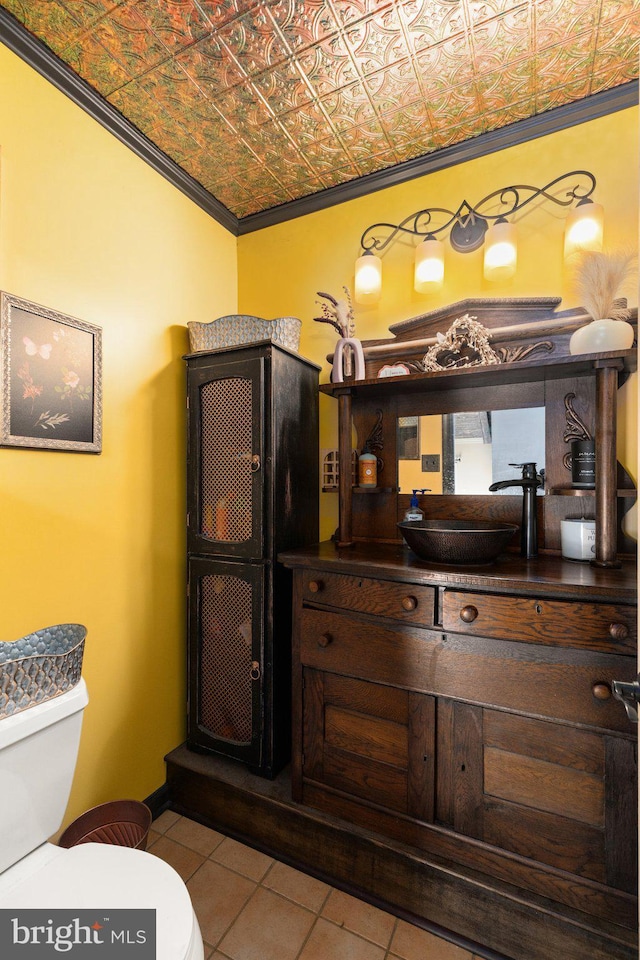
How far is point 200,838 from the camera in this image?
1696 mm

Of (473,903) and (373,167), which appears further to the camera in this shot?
(373,167)

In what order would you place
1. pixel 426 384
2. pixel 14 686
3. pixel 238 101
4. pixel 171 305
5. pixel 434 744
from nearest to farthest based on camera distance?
pixel 14 686 < pixel 434 744 < pixel 238 101 < pixel 426 384 < pixel 171 305

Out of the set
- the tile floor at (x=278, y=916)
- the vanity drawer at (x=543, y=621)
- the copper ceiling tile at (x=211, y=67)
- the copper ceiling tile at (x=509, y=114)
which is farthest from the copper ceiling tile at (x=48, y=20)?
the tile floor at (x=278, y=916)

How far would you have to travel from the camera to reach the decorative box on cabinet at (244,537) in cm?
173

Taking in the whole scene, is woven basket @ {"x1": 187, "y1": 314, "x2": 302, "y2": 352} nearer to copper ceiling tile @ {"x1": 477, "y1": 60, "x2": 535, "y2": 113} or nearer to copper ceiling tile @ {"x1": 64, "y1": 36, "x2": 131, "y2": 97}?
copper ceiling tile @ {"x1": 64, "y1": 36, "x2": 131, "y2": 97}

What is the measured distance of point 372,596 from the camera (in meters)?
1.46

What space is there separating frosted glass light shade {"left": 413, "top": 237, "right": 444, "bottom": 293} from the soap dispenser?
2.93 feet

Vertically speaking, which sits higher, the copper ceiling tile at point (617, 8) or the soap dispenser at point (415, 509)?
the copper ceiling tile at point (617, 8)

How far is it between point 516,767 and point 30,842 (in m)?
1.28

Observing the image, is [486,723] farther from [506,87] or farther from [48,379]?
[506,87]

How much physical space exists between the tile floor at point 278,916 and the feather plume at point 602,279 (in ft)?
6.82

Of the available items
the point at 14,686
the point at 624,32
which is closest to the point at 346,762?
the point at 14,686

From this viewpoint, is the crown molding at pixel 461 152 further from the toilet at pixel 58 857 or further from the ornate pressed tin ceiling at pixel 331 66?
the toilet at pixel 58 857

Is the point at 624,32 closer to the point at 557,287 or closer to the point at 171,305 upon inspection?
the point at 557,287
